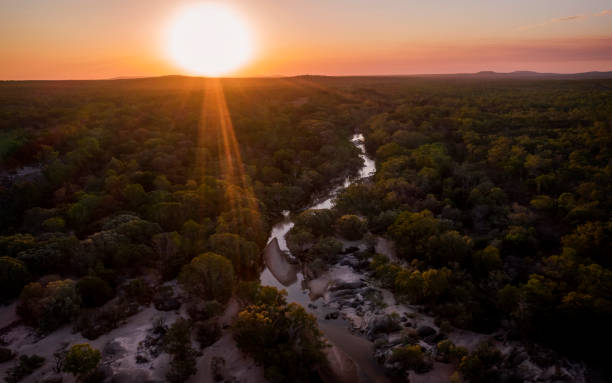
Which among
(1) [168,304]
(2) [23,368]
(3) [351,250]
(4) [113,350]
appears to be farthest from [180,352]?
(3) [351,250]

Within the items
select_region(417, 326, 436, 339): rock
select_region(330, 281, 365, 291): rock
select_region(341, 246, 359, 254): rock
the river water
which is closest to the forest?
select_region(417, 326, 436, 339): rock

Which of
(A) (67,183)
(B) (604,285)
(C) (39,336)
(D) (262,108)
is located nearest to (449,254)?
(B) (604,285)

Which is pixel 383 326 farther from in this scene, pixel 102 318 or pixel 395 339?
pixel 102 318

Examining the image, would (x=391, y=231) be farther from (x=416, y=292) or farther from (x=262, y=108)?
(x=262, y=108)

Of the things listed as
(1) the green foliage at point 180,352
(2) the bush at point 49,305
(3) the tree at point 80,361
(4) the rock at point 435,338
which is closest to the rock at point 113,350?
(3) the tree at point 80,361

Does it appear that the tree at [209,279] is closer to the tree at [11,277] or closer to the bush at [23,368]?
the bush at [23,368]

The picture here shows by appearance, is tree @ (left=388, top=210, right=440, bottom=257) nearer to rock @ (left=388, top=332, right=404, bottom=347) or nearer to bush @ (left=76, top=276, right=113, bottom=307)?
rock @ (left=388, top=332, right=404, bottom=347)
